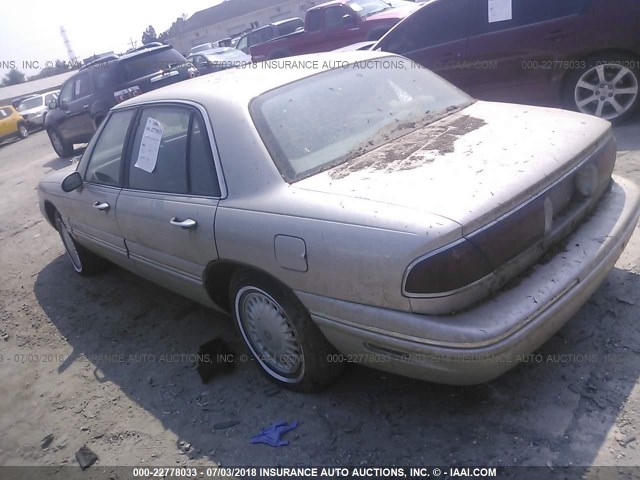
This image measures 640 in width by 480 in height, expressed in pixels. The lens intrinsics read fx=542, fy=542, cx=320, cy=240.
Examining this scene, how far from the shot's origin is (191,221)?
2.96m

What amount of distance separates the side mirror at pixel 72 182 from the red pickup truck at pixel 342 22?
8.92 m

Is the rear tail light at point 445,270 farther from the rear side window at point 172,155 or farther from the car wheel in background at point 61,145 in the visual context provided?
the car wheel in background at point 61,145

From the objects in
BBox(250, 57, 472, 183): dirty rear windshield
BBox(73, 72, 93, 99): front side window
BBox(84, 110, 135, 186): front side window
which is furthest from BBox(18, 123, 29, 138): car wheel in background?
BBox(250, 57, 472, 183): dirty rear windshield

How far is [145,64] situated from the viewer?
10.9 meters

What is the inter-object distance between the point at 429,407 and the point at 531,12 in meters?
4.62

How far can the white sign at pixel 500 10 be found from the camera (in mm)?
5711

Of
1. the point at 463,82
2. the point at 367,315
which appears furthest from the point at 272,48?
the point at 367,315

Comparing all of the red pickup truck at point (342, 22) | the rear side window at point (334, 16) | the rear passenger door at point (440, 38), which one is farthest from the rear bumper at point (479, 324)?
the rear side window at point (334, 16)

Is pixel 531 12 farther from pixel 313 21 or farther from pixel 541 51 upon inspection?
pixel 313 21

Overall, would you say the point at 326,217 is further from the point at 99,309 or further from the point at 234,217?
the point at 99,309

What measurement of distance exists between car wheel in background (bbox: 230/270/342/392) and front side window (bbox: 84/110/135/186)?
1.48 m

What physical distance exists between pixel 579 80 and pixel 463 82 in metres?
1.24

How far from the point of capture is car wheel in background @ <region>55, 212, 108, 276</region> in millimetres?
4912

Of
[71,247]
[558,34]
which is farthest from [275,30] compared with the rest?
[71,247]
